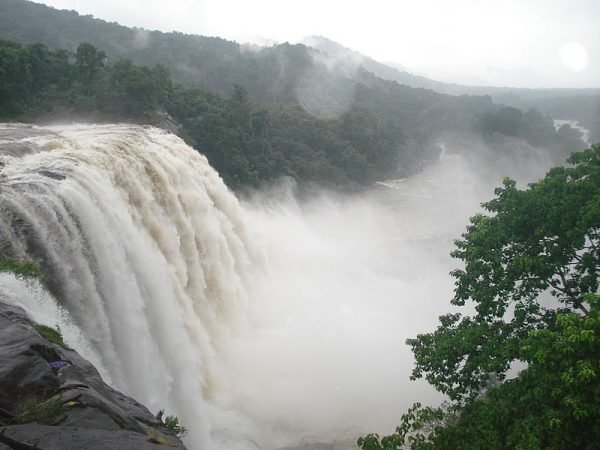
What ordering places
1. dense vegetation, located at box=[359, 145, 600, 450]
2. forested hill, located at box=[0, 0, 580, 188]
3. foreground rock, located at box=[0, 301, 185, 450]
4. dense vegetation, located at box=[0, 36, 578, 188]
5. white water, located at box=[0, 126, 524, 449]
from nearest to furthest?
foreground rock, located at box=[0, 301, 185, 450] < dense vegetation, located at box=[359, 145, 600, 450] < white water, located at box=[0, 126, 524, 449] < dense vegetation, located at box=[0, 36, 578, 188] < forested hill, located at box=[0, 0, 580, 188]

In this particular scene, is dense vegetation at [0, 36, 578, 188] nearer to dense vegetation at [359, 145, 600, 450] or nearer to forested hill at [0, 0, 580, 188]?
forested hill at [0, 0, 580, 188]

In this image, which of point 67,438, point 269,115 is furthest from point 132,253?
point 269,115

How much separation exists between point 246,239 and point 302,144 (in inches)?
1265

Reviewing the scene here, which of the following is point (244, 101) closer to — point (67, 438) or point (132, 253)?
point (132, 253)

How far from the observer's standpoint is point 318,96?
77.8 m

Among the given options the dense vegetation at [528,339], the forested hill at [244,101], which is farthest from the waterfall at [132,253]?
the forested hill at [244,101]

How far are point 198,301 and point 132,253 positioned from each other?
4.55 m

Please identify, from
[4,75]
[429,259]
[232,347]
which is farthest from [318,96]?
[232,347]

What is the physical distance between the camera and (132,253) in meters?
12.2

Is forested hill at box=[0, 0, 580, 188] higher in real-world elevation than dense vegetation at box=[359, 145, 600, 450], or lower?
higher

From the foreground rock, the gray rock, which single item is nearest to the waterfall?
the foreground rock

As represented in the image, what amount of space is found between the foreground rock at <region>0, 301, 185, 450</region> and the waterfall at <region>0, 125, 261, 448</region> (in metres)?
3.05

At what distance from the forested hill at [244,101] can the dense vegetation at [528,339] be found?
2554 centimetres

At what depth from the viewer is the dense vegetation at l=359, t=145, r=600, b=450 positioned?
5859mm
